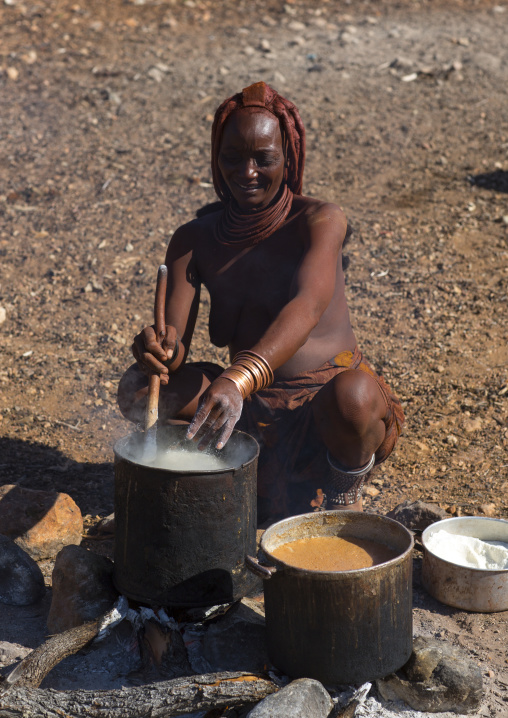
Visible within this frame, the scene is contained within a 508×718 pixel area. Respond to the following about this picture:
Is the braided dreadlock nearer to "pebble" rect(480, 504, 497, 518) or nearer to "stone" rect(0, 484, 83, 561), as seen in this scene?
"stone" rect(0, 484, 83, 561)

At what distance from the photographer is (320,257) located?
300cm

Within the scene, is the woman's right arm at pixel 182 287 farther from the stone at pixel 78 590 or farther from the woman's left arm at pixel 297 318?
the stone at pixel 78 590

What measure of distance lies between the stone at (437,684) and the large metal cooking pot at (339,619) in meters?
0.06

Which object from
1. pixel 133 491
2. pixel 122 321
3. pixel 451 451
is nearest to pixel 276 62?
pixel 122 321

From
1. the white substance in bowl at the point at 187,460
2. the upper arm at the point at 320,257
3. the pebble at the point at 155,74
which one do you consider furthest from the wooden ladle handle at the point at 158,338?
the pebble at the point at 155,74

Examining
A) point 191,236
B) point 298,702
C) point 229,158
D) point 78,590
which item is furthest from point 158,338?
point 298,702

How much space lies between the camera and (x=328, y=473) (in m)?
3.16

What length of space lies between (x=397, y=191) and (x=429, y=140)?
41.5 inches

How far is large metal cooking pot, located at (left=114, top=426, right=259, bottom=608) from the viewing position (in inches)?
95.4

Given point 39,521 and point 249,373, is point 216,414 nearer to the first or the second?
point 249,373

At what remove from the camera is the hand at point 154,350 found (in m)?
2.80

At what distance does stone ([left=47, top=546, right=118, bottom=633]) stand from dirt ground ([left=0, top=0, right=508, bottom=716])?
2.68 feet

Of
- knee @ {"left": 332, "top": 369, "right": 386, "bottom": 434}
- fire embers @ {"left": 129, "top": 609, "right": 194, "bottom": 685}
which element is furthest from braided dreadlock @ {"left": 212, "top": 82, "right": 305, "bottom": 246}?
fire embers @ {"left": 129, "top": 609, "right": 194, "bottom": 685}

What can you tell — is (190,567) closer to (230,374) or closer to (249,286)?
(230,374)
